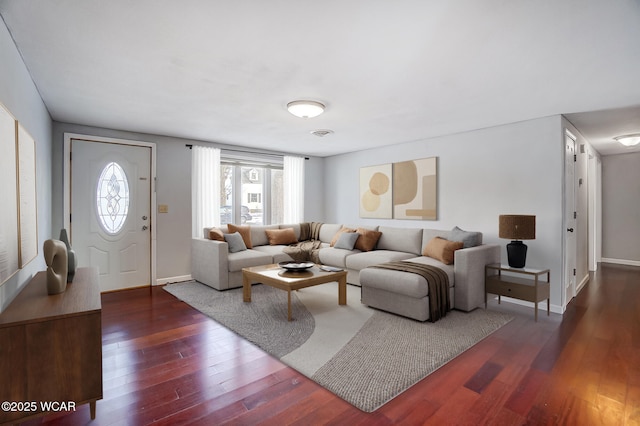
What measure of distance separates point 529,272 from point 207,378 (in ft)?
10.7

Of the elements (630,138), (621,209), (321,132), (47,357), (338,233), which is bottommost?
(47,357)

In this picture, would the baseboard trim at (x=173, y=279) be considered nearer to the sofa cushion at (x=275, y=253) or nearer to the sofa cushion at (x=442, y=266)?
the sofa cushion at (x=275, y=253)

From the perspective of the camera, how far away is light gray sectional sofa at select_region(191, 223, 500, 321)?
3361 mm

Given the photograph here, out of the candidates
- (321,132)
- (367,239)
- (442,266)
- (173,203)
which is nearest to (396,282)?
(442,266)

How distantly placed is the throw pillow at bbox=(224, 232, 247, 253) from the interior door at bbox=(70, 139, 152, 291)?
1.13 m

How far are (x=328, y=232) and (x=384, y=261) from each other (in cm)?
177

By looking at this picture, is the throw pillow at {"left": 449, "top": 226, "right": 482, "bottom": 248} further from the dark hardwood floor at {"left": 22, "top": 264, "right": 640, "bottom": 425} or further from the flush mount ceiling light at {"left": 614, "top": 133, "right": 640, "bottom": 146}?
the flush mount ceiling light at {"left": 614, "top": 133, "right": 640, "bottom": 146}

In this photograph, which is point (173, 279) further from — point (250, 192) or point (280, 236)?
point (250, 192)

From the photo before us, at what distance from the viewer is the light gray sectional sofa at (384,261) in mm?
3361

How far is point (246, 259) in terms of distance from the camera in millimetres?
4586

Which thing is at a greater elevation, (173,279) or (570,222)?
(570,222)

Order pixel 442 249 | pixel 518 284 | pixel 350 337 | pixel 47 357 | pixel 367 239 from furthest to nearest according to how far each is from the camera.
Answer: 1. pixel 367 239
2. pixel 442 249
3. pixel 518 284
4. pixel 350 337
5. pixel 47 357

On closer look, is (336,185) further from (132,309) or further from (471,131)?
(132,309)

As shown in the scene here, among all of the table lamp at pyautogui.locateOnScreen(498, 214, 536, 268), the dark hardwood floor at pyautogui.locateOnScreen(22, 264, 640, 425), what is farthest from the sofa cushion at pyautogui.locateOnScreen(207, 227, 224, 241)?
the table lamp at pyautogui.locateOnScreen(498, 214, 536, 268)
